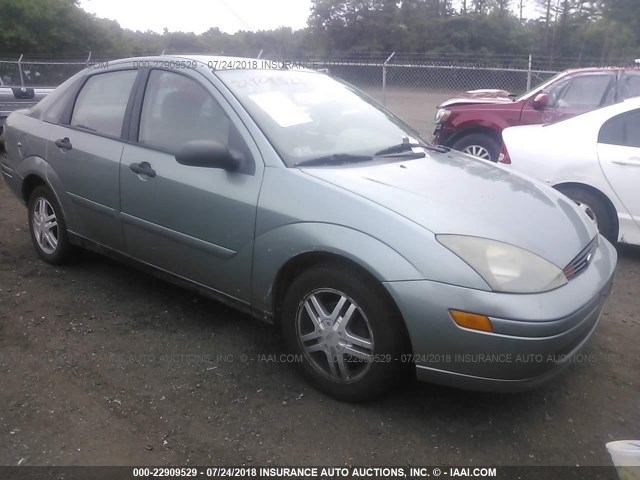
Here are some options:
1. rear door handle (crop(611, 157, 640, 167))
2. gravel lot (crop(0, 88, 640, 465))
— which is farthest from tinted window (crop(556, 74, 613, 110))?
gravel lot (crop(0, 88, 640, 465))

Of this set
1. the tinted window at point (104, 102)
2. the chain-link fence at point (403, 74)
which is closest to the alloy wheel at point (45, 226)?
the tinted window at point (104, 102)

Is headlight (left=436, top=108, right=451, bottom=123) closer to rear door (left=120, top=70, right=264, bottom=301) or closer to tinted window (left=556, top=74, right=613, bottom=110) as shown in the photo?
tinted window (left=556, top=74, right=613, bottom=110)

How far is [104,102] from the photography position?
4.26 metres

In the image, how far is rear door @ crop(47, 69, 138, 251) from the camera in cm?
400

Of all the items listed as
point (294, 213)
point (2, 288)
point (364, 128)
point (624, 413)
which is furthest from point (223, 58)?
point (624, 413)

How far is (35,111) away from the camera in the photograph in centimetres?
483

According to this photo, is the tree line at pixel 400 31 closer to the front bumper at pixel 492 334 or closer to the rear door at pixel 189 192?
the rear door at pixel 189 192

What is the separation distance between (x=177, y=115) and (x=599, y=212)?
3518 mm

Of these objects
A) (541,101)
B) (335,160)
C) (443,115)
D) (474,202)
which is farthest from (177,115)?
(541,101)

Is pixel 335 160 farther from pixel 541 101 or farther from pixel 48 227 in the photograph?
pixel 541 101

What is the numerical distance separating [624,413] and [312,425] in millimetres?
1519

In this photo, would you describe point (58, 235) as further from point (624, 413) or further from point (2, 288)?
point (624, 413)

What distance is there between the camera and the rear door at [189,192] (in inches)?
129

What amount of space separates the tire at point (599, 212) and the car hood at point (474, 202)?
173 cm
